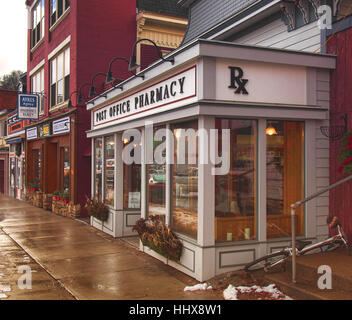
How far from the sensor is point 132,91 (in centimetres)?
952

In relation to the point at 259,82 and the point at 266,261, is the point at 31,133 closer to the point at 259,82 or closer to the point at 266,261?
the point at 259,82

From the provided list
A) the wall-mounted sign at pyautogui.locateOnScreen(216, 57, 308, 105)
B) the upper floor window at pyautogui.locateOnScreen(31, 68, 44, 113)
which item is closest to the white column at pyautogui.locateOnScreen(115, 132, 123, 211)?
the wall-mounted sign at pyautogui.locateOnScreen(216, 57, 308, 105)

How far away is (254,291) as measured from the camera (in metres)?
5.83

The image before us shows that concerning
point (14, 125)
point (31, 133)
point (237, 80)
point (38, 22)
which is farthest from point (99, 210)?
point (14, 125)

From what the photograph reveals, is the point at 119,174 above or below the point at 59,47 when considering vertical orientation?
below

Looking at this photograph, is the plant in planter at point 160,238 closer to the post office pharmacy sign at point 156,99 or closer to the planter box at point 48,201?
the post office pharmacy sign at point 156,99

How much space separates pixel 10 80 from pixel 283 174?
64745 millimetres

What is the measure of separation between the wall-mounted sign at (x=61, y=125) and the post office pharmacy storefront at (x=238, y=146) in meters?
8.14

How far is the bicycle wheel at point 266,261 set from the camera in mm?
6352
